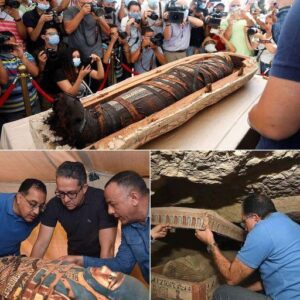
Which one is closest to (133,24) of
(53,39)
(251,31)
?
(53,39)

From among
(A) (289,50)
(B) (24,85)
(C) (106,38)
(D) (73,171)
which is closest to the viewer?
(A) (289,50)

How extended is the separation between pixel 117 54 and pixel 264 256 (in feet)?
9.67

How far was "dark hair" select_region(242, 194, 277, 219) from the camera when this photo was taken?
1.57 meters

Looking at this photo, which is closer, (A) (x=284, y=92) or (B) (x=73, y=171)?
(A) (x=284, y=92)

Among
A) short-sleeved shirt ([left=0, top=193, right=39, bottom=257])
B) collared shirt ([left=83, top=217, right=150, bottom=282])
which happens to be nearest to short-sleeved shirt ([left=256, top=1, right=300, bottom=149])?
collared shirt ([left=83, top=217, right=150, bottom=282])

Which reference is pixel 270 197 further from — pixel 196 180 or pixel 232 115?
pixel 232 115

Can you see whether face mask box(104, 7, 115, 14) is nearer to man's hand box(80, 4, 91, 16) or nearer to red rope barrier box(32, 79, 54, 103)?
man's hand box(80, 4, 91, 16)

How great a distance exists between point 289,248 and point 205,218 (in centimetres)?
31

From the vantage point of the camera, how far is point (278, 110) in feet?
4.42

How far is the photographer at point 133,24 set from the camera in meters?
4.18

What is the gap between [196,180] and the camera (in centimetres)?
162

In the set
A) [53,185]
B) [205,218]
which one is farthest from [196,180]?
[53,185]

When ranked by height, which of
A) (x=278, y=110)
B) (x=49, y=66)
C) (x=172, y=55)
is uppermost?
(x=278, y=110)

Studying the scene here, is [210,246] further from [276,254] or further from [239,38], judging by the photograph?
[239,38]
